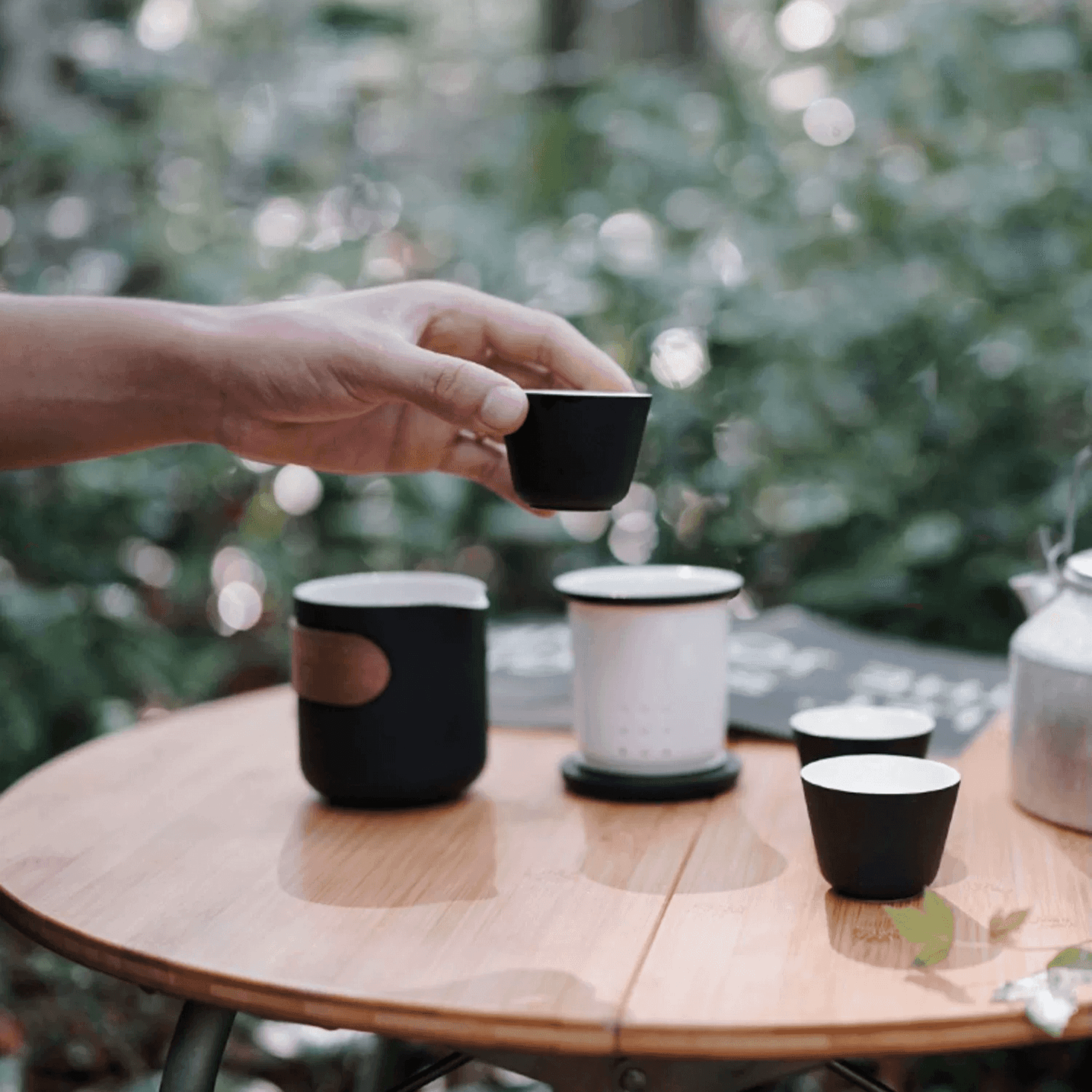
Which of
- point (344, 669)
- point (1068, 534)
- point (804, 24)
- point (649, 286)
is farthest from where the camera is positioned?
Result: point (804, 24)

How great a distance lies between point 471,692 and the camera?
1.10 m

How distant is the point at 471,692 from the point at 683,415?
42.7 inches

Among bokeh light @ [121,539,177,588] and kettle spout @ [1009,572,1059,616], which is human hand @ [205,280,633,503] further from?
bokeh light @ [121,539,177,588]

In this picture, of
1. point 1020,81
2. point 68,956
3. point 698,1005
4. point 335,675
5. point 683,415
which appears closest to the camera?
point 698,1005

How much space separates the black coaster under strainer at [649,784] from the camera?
43.6 inches

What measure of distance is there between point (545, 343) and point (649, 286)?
950 millimetres

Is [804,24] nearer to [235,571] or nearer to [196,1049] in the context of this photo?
[235,571]

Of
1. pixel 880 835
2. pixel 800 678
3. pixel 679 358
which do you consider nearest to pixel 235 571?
pixel 679 358

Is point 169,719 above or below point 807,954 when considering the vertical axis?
below

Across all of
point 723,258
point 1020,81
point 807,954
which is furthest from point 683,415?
point 807,954

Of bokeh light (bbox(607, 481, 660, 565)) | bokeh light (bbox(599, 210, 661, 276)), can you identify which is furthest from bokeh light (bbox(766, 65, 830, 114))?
bokeh light (bbox(607, 481, 660, 565))

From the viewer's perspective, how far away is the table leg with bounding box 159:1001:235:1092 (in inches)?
32.6

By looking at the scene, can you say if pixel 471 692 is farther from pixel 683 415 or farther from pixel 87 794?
pixel 683 415

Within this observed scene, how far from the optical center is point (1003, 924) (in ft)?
2.68
